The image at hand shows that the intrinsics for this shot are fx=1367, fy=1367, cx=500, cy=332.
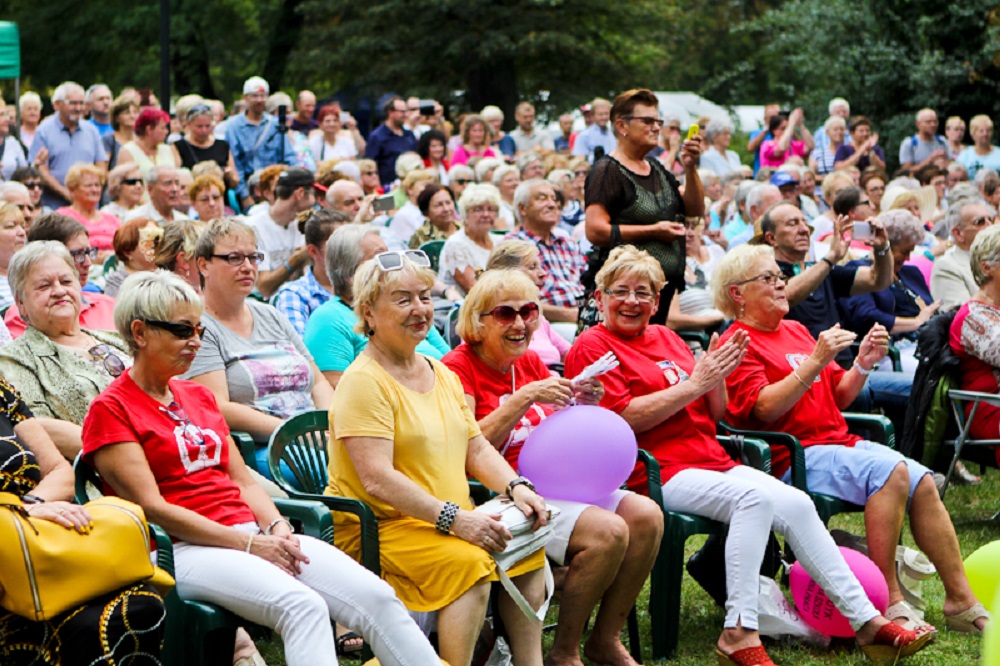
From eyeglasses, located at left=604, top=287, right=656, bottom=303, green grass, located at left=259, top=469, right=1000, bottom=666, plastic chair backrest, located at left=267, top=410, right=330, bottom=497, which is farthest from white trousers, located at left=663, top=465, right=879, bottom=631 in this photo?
plastic chair backrest, located at left=267, top=410, right=330, bottom=497

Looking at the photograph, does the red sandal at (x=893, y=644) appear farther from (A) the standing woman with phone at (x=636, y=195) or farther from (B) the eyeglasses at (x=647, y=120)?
(B) the eyeglasses at (x=647, y=120)

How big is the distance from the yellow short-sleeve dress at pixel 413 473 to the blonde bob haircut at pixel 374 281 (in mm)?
159

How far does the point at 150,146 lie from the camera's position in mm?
10539

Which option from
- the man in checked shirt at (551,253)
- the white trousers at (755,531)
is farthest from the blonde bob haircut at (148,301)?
the man in checked shirt at (551,253)

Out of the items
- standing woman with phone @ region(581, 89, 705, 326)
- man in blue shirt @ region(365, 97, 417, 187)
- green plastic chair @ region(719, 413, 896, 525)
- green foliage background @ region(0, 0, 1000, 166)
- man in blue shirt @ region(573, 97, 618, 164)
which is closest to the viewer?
green plastic chair @ region(719, 413, 896, 525)

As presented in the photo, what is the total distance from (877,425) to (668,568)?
4.40 ft

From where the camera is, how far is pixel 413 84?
23766 mm

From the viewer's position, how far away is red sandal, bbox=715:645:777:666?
4633 mm

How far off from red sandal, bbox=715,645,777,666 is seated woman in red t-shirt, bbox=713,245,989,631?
26.7 inches

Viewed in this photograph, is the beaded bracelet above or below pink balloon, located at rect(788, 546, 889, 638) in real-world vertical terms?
above

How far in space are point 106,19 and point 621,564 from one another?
22662 mm

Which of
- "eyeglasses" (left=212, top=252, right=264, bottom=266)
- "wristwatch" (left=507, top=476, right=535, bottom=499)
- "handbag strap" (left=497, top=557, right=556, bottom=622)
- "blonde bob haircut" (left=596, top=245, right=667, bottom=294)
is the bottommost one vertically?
"handbag strap" (left=497, top=557, right=556, bottom=622)

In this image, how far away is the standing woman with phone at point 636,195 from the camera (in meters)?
6.32

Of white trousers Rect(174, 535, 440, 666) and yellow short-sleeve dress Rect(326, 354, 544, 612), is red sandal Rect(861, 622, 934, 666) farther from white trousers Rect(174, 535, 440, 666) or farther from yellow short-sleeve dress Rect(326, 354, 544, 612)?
white trousers Rect(174, 535, 440, 666)
